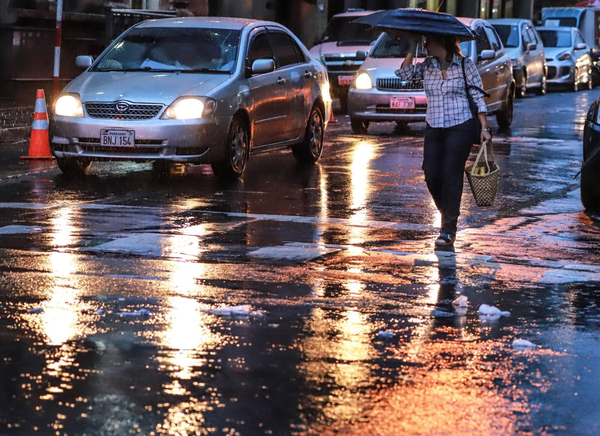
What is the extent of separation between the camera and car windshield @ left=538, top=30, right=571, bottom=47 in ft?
132

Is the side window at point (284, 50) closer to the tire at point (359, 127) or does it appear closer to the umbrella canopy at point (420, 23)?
the tire at point (359, 127)

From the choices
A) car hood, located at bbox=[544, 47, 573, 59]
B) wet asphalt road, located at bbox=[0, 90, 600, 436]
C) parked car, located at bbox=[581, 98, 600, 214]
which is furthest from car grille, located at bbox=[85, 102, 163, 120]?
car hood, located at bbox=[544, 47, 573, 59]

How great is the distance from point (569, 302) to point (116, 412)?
133 inches

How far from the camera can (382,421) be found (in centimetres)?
517

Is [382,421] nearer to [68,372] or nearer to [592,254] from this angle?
[68,372]

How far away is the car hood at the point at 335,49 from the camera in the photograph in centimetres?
2718

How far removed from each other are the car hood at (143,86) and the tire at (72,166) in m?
0.66

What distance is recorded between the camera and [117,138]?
44.6 feet

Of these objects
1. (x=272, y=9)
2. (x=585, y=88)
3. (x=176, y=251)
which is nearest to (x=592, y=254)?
(x=176, y=251)

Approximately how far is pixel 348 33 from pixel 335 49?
0.98m

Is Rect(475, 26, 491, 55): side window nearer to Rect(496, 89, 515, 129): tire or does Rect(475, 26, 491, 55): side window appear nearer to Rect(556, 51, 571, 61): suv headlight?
Rect(496, 89, 515, 129): tire

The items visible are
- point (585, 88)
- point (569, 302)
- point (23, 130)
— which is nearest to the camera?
point (569, 302)

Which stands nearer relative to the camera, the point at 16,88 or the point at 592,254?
the point at 592,254

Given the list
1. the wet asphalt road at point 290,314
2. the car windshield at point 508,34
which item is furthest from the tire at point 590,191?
the car windshield at point 508,34
